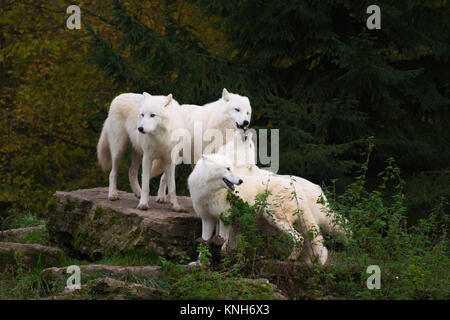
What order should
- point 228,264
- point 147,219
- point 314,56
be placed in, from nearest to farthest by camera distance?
point 228,264, point 147,219, point 314,56

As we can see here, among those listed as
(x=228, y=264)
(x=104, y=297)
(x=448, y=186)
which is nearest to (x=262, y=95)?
(x=448, y=186)

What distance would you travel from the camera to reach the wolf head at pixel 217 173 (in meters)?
6.29

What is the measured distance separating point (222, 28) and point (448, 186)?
6.01m

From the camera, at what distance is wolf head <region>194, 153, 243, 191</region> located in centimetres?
629

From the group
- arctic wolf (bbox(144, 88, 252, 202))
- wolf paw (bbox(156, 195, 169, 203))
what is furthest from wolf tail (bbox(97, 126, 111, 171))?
arctic wolf (bbox(144, 88, 252, 202))

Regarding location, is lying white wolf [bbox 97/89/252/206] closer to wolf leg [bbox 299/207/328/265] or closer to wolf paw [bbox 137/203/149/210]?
wolf paw [bbox 137/203/149/210]

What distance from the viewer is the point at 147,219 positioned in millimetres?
7230

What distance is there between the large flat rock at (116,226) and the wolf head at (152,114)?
1117 millimetres

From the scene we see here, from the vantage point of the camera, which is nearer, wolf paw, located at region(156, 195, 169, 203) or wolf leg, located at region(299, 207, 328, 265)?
wolf leg, located at region(299, 207, 328, 265)

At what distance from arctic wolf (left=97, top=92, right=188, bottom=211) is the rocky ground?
361 mm

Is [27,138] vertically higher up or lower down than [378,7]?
lower down

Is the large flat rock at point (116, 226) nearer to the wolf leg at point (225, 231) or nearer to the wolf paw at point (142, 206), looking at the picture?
the wolf paw at point (142, 206)

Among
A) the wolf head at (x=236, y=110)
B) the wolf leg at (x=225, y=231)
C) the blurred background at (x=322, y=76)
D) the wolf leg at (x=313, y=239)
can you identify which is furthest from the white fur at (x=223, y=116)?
the blurred background at (x=322, y=76)

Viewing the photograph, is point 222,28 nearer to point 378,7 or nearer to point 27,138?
point 378,7
